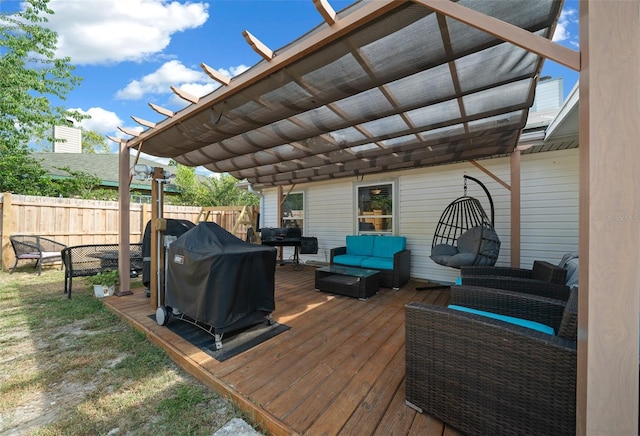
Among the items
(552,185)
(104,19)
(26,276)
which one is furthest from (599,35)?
(26,276)

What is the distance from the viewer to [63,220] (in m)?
6.92

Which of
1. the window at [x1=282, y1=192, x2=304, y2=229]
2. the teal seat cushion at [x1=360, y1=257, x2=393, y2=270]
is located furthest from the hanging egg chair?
the window at [x1=282, y1=192, x2=304, y2=229]

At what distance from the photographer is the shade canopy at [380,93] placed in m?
1.66

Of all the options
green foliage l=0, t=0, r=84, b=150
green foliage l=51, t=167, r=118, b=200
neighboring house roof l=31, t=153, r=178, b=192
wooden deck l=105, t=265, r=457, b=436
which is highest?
green foliage l=0, t=0, r=84, b=150

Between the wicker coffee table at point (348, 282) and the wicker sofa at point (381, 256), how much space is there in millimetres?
464

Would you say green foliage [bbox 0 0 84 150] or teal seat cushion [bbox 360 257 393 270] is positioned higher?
green foliage [bbox 0 0 84 150]

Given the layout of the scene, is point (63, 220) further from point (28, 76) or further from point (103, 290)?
point (28, 76)

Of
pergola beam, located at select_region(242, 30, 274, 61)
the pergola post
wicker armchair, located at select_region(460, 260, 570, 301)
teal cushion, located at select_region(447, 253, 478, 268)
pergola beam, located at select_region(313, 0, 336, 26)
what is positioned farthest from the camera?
teal cushion, located at select_region(447, 253, 478, 268)

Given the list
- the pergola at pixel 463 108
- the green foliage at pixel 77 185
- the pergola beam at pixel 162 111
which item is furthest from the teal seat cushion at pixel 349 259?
the green foliage at pixel 77 185

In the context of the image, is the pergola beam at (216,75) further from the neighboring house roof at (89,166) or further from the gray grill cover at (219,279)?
the neighboring house roof at (89,166)

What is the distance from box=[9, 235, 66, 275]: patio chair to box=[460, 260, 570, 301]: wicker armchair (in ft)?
28.2

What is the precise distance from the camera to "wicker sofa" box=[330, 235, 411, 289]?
4.77 m

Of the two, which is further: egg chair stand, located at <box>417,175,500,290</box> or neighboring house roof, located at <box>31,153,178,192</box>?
neighboring house roof, located at <box>31,153,178,192</box>

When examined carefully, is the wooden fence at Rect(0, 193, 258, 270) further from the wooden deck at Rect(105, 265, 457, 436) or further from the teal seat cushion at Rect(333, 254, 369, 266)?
the wooden deck at Rect(105, 265, 457, 436)
